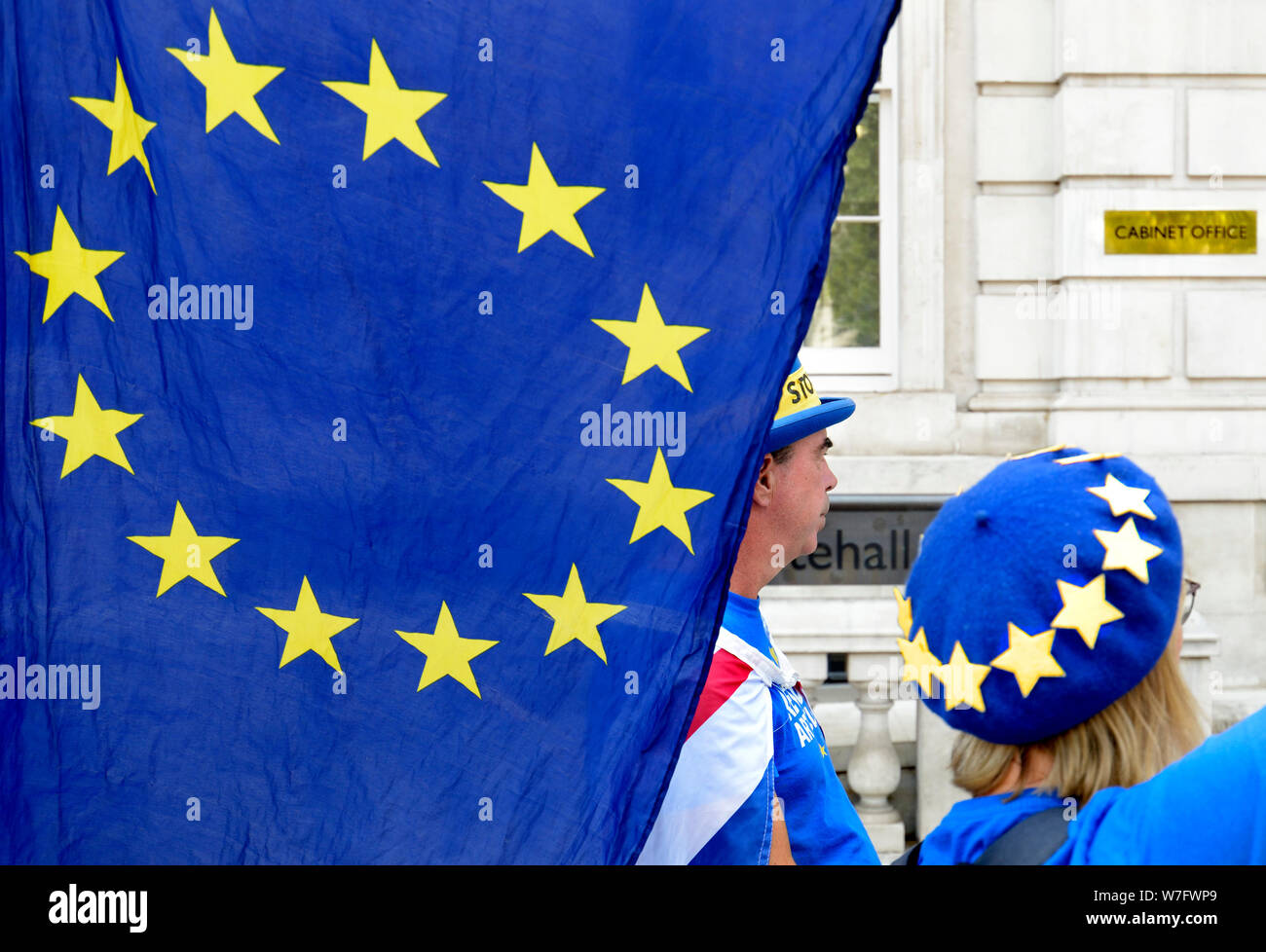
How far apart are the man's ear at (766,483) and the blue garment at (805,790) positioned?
0.29 metres

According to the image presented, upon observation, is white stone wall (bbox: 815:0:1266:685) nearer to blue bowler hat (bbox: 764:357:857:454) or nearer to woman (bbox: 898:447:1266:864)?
blue bowler hat (bbox: 764:357:857:454)

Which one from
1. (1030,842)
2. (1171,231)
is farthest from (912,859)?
(1171,231)

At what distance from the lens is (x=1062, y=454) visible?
1.71 meters

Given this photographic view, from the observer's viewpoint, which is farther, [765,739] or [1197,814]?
[765,739]

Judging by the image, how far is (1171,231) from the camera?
6.63m

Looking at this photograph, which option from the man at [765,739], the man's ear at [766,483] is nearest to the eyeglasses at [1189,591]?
the man at [765,739]

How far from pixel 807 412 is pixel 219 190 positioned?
136 cm

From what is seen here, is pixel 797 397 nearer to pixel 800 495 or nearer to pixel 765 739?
pixel 800 495

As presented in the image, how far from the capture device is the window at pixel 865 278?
22.6ft

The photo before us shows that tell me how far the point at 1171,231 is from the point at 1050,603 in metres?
5.94

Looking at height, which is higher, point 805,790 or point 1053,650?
point 1053,650

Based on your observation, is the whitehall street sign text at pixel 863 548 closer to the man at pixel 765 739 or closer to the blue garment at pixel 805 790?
the man at pixel 765 739
